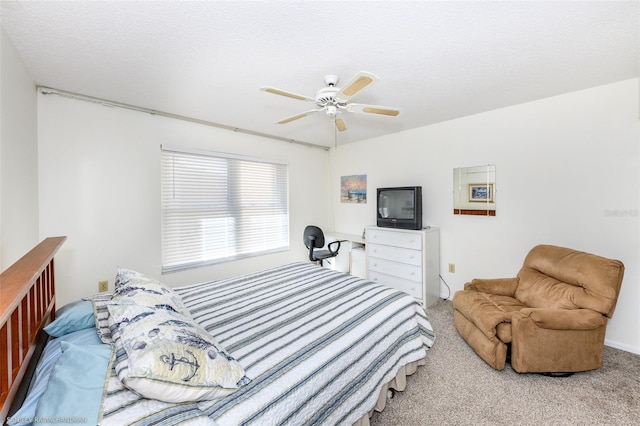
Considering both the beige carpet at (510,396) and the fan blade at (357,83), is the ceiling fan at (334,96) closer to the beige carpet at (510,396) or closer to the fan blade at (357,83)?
the fan blade at (357,83)

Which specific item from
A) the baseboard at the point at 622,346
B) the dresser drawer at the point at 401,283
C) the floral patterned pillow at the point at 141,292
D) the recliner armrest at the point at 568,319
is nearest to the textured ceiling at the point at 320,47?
the floral patterned pillow at the point at 141,292

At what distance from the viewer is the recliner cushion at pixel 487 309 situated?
6.79ft

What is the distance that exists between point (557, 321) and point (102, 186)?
424cm

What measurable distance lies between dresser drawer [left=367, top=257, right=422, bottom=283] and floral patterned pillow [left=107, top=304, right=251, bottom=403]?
2704 millimetres

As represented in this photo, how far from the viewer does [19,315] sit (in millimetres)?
1022

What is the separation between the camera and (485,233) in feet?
10.4

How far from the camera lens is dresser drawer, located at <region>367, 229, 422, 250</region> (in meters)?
3.31

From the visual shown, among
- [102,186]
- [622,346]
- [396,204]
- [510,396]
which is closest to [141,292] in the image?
[102,186]

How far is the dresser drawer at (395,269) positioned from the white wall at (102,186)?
2.26 m

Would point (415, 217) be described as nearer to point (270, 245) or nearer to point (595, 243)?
point (595, 243)

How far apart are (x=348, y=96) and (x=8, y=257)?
2487 millimetres

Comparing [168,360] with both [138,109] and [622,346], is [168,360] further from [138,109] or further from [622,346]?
Result: [622,346]

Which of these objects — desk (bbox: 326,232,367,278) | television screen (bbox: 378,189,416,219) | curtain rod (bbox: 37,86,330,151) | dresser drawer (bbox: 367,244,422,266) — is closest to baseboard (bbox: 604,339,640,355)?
dresser drawer (bbox: 367,244,422,266)

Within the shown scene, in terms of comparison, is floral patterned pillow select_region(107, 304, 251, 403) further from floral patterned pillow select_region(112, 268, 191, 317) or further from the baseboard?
the baseboard
